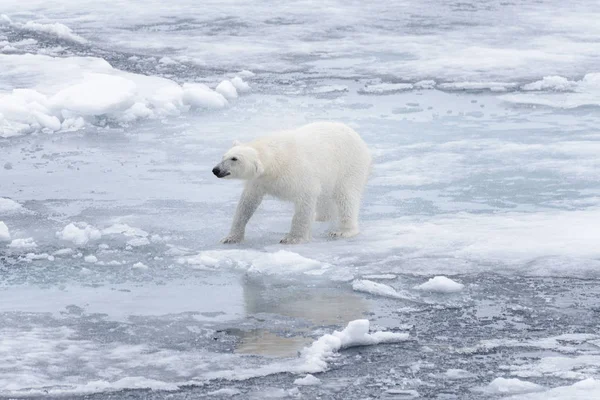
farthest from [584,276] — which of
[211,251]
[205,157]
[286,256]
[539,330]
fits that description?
[205,157]

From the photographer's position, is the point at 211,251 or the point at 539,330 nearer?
the point at 539,330

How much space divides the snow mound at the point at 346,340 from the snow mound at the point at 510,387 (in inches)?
28.4

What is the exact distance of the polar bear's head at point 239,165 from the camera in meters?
6.92

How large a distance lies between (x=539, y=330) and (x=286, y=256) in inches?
68.8

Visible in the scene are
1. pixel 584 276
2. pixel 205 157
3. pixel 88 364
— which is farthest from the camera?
pixel 205 157

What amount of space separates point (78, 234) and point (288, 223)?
1.49 meters

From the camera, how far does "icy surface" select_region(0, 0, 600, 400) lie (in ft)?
16.5

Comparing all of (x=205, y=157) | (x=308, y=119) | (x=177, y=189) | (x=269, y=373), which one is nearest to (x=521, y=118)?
(x=308, y=119)

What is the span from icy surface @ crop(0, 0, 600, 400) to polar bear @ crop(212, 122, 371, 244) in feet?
0.59

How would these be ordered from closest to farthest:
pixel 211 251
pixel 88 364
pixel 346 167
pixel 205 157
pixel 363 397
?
1. pixel 363 397
2. pixel 88 364
3. pixel 211 251
4. pixel 346 167
5. pixel 205 157

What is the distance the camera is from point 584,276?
638 cm

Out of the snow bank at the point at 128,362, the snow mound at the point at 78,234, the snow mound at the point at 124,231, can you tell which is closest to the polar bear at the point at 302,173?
the snow mound at the point at 124,231

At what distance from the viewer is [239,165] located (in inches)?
273

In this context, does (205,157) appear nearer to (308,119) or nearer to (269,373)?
(308,119)
